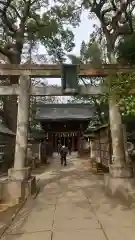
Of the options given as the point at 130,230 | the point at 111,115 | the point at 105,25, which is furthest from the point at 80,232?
the point at 105,25

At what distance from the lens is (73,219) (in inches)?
281

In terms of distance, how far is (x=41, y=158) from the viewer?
25.9m

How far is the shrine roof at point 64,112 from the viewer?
34594mm

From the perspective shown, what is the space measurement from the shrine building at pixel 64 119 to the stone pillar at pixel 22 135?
899 inches

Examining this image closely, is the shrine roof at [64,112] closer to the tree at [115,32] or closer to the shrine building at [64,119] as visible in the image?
the shrine building at [64,119]

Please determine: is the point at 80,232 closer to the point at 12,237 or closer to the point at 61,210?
the point at 12,237

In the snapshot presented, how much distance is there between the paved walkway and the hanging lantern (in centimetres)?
397

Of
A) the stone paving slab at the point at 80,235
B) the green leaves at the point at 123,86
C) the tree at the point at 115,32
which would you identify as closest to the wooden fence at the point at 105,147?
the tree at the point at 115,32

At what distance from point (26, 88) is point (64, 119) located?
23.9m

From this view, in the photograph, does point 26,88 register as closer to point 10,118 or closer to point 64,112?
point 10,118

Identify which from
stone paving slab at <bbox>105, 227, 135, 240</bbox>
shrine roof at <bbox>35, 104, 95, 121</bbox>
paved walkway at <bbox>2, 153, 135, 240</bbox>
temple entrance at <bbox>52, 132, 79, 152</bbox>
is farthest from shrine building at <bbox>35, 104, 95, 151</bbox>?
stone paving slab at <bbox>105, 227, 135, 240</bbox>

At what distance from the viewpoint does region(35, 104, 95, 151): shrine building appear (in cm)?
3469

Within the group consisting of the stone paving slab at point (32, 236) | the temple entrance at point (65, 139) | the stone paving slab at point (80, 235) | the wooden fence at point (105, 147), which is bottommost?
the stone paving slab at point (32, 236)

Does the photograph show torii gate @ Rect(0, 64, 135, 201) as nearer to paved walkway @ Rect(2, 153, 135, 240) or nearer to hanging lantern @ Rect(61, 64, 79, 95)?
hanging lantern @ Rect(61, 64, 79, 95)
